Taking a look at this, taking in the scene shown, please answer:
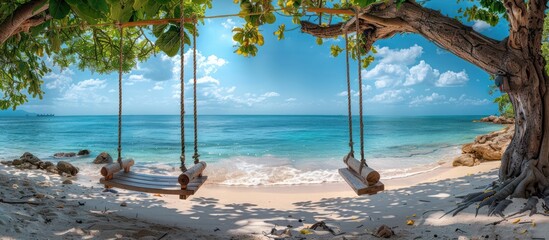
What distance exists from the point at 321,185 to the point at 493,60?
199 inches

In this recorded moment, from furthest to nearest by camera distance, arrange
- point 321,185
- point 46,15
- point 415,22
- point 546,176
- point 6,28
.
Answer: point 321,185
point 415,22
point 546,176
point 6,28
point 46,15

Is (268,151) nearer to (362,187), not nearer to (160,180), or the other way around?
(160,180)

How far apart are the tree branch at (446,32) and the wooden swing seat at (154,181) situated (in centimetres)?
261

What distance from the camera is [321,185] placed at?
8.45 m

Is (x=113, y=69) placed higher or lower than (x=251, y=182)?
higher

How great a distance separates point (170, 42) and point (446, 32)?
10.3ft

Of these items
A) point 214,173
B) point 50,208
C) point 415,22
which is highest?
point 415,22

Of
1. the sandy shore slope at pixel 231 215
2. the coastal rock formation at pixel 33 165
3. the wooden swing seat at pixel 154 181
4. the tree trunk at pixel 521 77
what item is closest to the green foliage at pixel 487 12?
the tree trunk at pixel 521 77

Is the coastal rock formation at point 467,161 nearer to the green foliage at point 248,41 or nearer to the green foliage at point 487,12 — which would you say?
the green foliage at point 487,12

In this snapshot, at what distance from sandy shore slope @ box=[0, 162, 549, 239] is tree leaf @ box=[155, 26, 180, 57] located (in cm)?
170

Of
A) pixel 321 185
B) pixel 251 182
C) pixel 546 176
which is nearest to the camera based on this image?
pixel 546 176

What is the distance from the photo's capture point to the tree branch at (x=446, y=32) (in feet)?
13.4

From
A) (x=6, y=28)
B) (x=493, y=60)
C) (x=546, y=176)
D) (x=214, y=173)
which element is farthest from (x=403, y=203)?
(x=214, y=173)

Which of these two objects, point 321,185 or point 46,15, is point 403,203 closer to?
point 321,185
